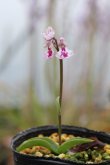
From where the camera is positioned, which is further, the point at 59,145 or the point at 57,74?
the point at 57,74

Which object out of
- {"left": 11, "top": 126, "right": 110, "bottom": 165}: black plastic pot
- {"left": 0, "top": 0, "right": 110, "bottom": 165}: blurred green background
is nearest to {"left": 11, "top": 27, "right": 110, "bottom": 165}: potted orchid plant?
{"left": 11, "top": 126, "right": 110, "bottom": 165}: black plastic pot

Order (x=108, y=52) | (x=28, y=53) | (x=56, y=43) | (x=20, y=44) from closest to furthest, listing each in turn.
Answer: (x=56, y=43) → (x=108, y=52) → (x=28, y=53) → (x=20, y=44)

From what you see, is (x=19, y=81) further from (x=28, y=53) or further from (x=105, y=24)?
(x=105, y=24)

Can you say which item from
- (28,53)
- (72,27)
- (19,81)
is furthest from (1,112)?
(72,27)

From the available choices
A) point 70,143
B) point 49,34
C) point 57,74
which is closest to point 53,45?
point 49,34

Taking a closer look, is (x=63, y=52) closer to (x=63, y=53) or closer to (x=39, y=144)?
(x=63, y=53)

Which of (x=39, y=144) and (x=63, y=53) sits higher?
(x=63, y=53)

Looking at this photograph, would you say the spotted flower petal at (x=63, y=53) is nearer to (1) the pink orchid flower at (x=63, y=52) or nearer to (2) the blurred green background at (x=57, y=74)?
(1) the pink orchid flower at (x=63, y=52)
